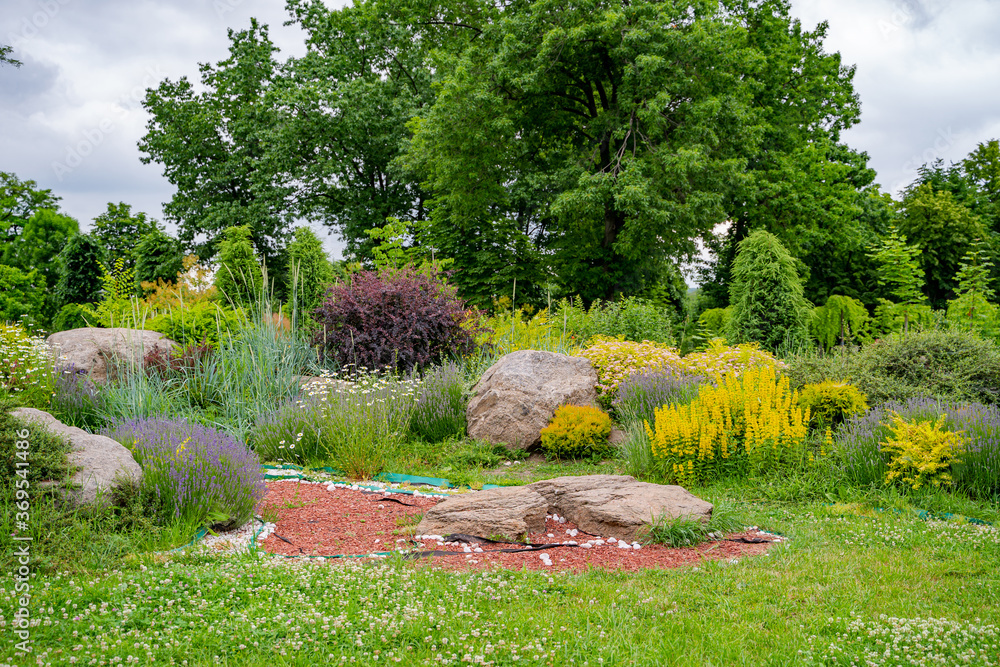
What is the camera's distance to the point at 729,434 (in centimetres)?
652

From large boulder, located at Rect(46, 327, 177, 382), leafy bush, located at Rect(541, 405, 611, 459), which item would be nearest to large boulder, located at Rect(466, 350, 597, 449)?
leafy bush, located at Rect(541, 405, 611, 459)

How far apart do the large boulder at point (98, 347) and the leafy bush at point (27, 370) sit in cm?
65

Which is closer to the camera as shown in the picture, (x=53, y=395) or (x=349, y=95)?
(x=53, y=395)

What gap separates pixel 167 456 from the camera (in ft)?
16.5

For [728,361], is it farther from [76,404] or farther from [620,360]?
[76,404]

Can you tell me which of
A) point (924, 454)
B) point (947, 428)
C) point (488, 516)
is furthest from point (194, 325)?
point (947, 428)

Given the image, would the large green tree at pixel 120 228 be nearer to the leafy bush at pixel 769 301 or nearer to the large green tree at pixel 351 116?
the large green tree at pixel 351 116

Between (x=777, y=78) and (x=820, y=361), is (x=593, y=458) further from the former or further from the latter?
(x=777, y=78)

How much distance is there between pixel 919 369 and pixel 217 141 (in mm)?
24390

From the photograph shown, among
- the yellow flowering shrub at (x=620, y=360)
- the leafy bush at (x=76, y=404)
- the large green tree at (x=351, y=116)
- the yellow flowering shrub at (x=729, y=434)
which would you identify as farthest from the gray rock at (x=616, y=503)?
the large green tree at (x=351, y=116)

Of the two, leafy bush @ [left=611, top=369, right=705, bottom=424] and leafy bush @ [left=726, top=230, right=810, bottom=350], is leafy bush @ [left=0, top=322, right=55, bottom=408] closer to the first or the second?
leafy bush @ [left=611, top=369, right=705, bottom=424]

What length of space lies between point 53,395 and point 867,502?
8.69 m

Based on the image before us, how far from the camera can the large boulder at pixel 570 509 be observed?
16.3ft

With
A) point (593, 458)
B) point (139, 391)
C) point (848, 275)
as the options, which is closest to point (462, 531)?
point (593, 458)
